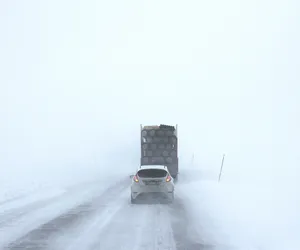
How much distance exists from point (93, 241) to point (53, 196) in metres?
12.2

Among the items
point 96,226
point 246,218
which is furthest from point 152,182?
point 96,226

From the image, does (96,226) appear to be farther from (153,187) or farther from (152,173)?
(152,173)

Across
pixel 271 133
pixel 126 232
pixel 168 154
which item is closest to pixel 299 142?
pixel 271 133

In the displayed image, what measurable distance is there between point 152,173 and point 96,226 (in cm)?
628

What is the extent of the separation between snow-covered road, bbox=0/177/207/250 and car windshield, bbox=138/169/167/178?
1.16m

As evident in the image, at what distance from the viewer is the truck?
30578 mm

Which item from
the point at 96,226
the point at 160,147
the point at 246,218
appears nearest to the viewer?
the point at 96,226

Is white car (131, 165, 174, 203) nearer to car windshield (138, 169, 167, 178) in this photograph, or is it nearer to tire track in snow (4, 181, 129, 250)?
car windshield (138, 169, 167, 178)

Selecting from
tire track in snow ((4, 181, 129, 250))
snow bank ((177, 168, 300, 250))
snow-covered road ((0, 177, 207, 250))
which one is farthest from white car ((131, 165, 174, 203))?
tire track in snow ((4, 181, 129, 250))

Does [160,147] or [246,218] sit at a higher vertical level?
[246,218]

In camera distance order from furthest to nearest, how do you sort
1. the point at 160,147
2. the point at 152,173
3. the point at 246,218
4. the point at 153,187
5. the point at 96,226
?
the point at 160,147 < the point at 152,173 < the point at 153,187 < the point at 246,218 < the point at 96,226

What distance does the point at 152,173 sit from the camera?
18.7 m

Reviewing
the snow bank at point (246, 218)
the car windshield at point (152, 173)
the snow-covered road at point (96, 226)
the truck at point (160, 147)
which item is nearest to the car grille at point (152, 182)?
the car windshield at point (152, 173)

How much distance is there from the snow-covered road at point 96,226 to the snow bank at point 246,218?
0.66 metres
